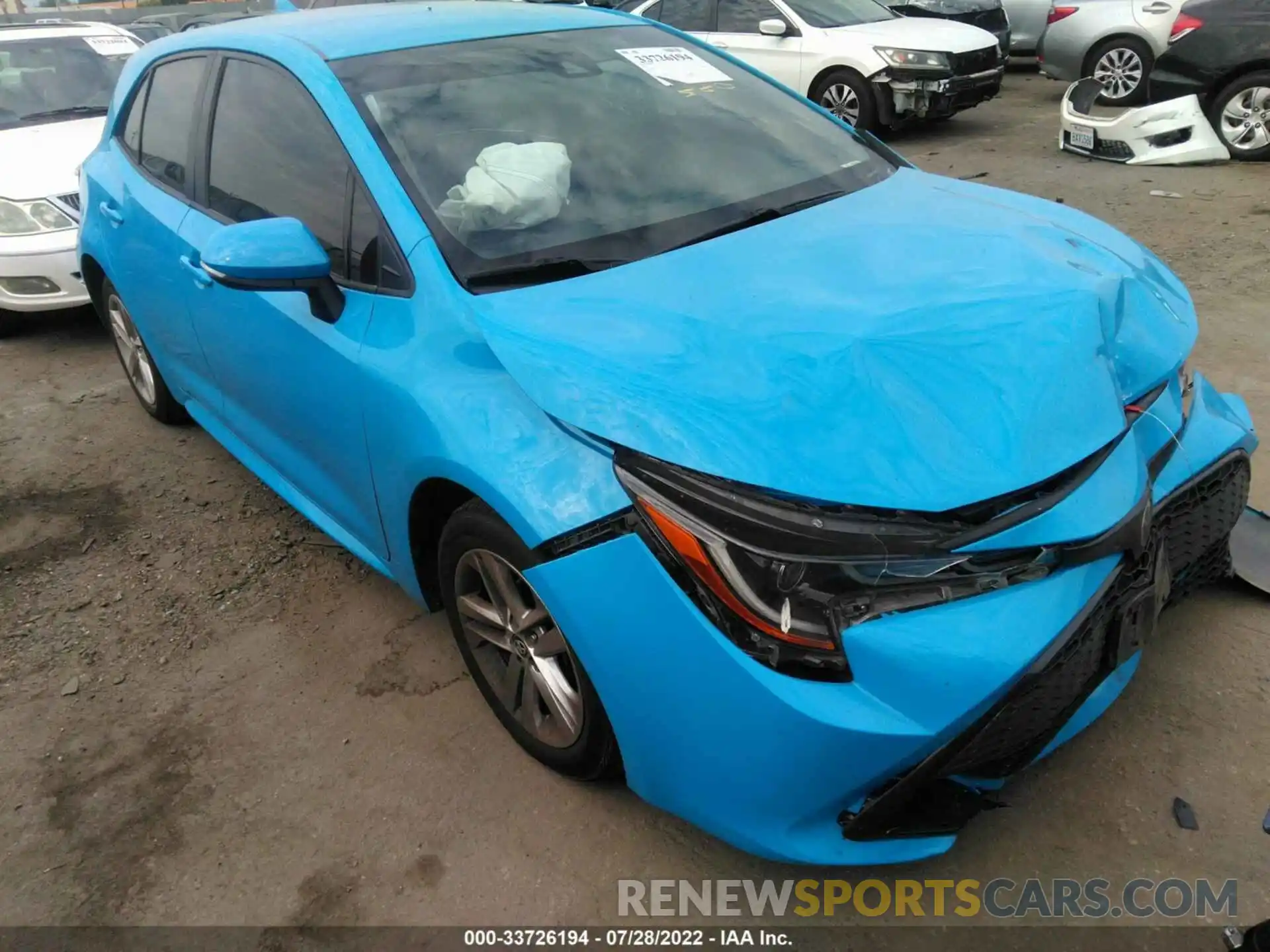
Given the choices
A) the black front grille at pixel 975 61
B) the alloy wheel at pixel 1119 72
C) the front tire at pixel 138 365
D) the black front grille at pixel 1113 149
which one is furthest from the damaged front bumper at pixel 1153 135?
the front tire at pixel 138 365

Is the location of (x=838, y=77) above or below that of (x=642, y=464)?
below

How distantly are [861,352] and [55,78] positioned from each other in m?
6.93

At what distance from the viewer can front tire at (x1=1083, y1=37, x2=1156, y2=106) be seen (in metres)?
9.33

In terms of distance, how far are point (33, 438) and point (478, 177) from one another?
132 inches

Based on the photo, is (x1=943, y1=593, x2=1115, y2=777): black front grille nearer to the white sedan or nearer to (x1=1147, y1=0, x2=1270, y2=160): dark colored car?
(x1=1147, y1=0, x2=1270, y2=160): dark colored car

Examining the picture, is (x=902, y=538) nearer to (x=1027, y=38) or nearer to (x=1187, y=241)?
(x=1187, y=241)

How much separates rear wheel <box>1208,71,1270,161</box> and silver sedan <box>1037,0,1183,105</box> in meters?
1.91

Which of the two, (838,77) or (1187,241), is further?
(838,77)

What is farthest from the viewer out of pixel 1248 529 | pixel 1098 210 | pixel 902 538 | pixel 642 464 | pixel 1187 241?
pixel 1098 210

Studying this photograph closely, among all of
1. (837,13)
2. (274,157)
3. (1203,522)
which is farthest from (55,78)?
(1203,522)

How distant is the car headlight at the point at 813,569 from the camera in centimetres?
171

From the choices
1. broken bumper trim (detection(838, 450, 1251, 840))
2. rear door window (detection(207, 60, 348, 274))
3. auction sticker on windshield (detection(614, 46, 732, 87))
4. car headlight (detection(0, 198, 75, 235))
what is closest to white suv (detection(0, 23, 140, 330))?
car headlight (detection(0, 198, 75, 235))

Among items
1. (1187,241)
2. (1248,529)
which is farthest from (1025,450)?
(1187,241)

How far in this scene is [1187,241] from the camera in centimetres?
590
